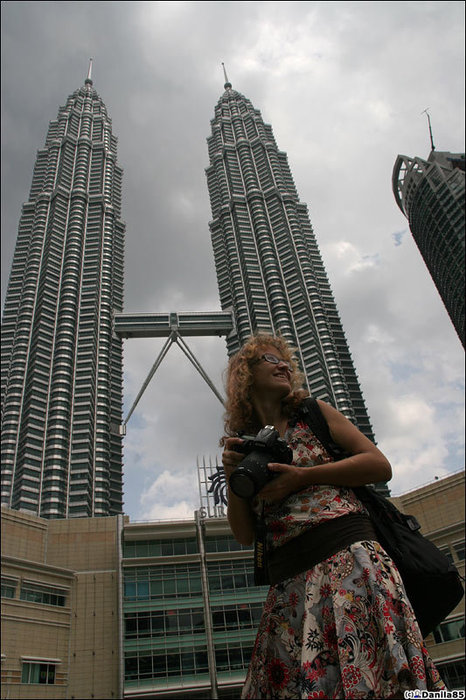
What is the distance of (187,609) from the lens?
33.9 meters

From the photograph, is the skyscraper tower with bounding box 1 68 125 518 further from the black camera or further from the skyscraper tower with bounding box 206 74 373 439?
the black camera

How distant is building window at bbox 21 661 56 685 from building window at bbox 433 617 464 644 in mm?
26378

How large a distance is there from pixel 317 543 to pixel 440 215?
235 ft

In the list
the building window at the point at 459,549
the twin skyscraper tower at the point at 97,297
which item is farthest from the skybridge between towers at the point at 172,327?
the building window at the point at 459,549

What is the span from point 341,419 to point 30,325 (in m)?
86.8

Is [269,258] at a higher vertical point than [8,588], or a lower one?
higher

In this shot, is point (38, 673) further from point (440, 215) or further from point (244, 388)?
point (440, 215)

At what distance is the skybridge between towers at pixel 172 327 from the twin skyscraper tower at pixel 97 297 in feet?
9.21

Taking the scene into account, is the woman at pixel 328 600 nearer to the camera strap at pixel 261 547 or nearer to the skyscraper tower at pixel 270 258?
the camera strap at pixel 261 547

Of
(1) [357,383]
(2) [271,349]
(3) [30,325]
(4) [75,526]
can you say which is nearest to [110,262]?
(3) [30,325]

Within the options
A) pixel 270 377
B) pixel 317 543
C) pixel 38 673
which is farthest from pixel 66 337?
pixel 317 543

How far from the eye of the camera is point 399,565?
1906 millimetres

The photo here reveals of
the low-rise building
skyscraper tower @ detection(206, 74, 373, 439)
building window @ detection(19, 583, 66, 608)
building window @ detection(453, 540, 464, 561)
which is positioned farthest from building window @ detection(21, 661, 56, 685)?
skyscraper tower @ detection(206, 74, 373, 439)

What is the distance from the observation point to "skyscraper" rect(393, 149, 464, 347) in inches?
2472
